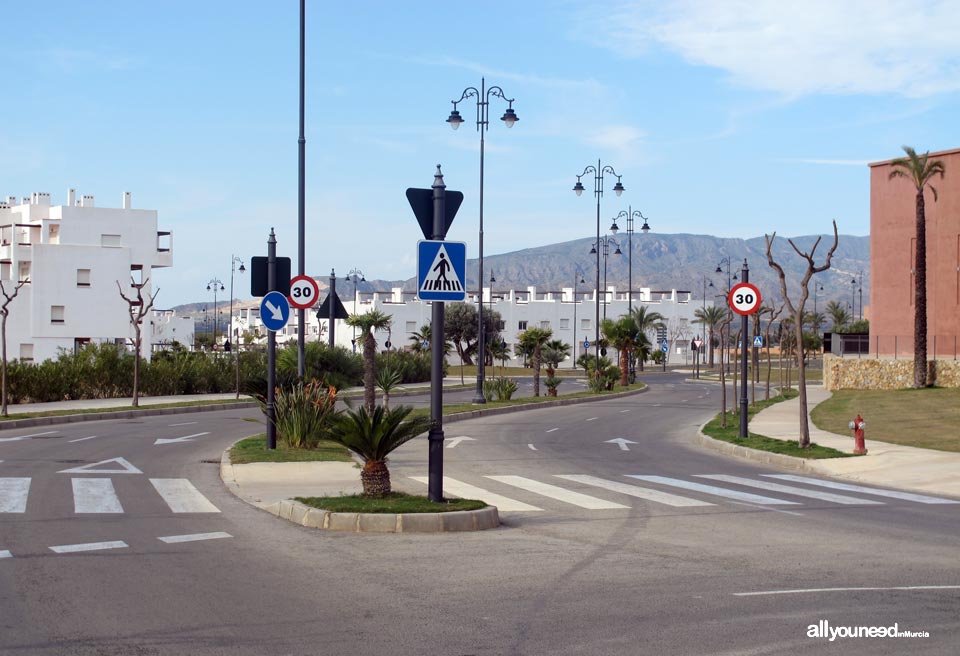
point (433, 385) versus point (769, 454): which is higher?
point (433, 385)

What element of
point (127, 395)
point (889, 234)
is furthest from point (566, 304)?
point (127, 395)

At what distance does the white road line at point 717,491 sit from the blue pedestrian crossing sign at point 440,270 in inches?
209

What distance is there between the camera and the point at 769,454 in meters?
20.8

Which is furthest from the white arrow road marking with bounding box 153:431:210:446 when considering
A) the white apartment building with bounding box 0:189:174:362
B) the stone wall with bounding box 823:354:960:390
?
the white apartment building with bounding box 0:189:174:362

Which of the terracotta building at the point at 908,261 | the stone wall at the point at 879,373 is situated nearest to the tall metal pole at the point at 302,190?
the stone wall at the point at 879,373

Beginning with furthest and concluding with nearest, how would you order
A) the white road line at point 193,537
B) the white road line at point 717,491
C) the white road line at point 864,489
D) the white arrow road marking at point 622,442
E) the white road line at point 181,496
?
the white arrow road marking at point 622,442 < the white road line at point 864,489 < the white road line at point 717,491 < the white road line at point 181,496 < the white road line at point 193,537

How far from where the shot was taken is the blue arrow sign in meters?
18.2

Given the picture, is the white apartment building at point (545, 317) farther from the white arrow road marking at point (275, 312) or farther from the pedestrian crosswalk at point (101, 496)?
the pedestrian crosswalk at point (101, 496)

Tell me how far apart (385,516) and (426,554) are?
1482 mm

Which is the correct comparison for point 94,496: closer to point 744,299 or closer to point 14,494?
point 14,494

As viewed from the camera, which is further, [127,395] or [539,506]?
[127,395]

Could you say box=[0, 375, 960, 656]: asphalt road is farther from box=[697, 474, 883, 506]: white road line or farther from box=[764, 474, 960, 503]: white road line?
box=[764, 474, 960, 503]: white road line

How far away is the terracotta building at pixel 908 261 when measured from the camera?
49156 millimetres

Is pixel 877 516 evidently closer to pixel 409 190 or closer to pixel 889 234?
pixel 409 190
